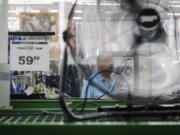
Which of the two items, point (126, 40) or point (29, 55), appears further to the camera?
point (29, 55)

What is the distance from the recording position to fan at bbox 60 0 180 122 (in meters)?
1.18

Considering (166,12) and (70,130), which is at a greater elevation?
(166,12)

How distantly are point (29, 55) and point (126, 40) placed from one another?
1352 mm

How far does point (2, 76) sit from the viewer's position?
68.2 inches

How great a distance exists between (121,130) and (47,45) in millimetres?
1493

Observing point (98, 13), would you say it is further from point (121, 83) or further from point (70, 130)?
point (70, 130)

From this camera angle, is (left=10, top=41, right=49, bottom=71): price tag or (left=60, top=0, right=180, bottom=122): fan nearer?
(left=60, top=0, right=180, bottom=122): fan

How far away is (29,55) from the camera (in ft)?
7.61

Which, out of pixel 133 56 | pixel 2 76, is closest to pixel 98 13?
pixel 133 56

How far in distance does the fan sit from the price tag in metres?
1.20

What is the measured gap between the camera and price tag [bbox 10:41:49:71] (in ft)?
7.59

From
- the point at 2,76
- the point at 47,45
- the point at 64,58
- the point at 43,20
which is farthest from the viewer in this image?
the point at 43,20

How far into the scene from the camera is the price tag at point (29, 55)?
7.59ft

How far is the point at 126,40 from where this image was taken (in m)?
1.18
